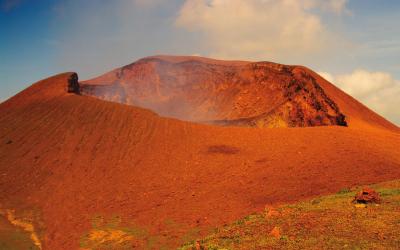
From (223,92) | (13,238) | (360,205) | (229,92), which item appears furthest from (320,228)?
(223,92)

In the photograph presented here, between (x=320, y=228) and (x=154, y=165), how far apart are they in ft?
46.3

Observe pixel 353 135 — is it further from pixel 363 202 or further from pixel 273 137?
pixel 363 202

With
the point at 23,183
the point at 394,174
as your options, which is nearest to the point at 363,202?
the point at 394,174

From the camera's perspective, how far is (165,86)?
5453 centimetres

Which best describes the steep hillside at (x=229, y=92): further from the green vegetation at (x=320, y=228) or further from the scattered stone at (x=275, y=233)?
the scattered stone at (x=275, y=233)

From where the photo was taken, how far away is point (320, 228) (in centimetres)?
993

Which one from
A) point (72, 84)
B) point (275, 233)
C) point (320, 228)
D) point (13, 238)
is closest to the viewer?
point (275, 233)

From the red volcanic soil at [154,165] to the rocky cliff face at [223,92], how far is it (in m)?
8.47

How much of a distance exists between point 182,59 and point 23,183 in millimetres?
39923

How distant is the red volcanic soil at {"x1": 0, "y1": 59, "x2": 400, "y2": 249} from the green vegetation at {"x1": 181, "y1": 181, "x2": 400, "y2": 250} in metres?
3.77

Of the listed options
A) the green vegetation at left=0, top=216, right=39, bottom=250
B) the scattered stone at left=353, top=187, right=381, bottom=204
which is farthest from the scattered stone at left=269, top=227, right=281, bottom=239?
the green vegetation at left=0, top=216, right=39, bottom=250

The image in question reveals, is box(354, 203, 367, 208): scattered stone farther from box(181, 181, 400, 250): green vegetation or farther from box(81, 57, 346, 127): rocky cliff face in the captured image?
box(81, 57, 346, 127): rocky cliff face

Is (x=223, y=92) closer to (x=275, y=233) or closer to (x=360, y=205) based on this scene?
(x=360, y=205)

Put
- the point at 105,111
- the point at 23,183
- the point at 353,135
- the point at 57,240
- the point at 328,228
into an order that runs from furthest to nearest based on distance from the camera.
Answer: the point at 105,111, the point at 353,135, the point at 23,183, the point at 57,240, the point at 328,228
